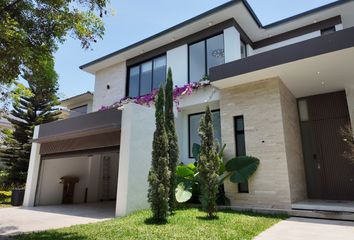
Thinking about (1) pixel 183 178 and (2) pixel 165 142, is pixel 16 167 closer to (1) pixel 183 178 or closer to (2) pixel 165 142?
(1) pixel 183 178

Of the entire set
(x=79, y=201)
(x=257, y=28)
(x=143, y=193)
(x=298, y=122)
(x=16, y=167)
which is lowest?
(x=79, y=201)

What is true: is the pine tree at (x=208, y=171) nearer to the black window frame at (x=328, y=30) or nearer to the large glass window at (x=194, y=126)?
the large glass window at (x=194, y=126)

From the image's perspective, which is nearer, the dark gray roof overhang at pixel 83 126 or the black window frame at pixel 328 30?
the dark gray roof overhang at pixel 83 126

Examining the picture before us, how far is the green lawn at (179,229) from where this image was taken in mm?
Answer: 5066

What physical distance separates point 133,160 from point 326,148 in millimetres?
7030

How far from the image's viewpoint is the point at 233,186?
333 inches

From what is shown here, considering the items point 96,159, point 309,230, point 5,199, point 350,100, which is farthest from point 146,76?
point 309,230

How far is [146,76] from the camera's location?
43.2ft

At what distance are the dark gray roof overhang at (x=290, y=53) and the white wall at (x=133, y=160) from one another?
3.01 meters

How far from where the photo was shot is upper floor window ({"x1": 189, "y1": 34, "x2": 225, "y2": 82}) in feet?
35.0

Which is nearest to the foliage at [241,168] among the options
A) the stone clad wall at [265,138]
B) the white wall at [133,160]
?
the stone clad wall at [265,138]

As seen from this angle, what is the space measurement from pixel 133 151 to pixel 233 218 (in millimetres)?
3756

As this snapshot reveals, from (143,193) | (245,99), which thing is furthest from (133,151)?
(245,99)

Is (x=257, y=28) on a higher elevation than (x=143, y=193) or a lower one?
higher
